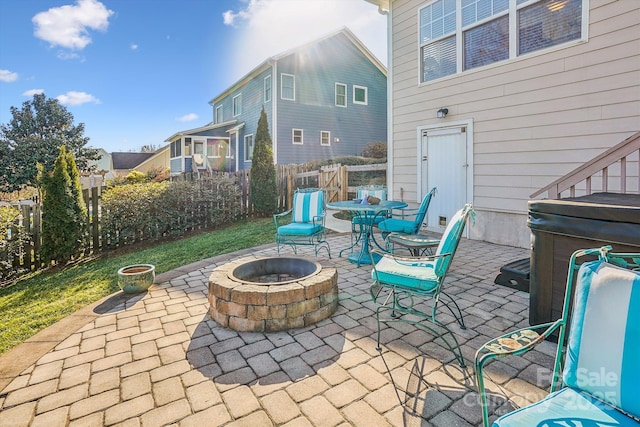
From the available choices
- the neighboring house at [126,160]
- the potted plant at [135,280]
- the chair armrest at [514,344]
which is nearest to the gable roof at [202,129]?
the potted plant at [135,280]

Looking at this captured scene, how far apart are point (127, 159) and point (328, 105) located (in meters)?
29.9

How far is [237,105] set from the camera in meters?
18.6

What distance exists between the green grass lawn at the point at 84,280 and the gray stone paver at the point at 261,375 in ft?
2.15

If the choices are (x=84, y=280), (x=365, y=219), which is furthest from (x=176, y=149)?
(x=365, y=219)

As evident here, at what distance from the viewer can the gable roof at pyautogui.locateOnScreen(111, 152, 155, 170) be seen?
36094 millimetres

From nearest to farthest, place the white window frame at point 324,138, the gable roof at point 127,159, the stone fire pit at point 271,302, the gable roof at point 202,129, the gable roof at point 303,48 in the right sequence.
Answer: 1. the stone fire pit at point 271,302
2. the gable roof at point 303,48
3. the white window frame at point 324,138
4. the gable roof at point 202,129
5. the gable roof at point 127,159

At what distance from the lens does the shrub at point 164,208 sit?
645 cm

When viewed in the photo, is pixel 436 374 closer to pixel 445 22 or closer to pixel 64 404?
pixel 64 404

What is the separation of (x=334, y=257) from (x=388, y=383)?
313 centimetres

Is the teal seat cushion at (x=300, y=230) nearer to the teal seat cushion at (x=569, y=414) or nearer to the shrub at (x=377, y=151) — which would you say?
the teal seat cushion at (x=569, y=414)

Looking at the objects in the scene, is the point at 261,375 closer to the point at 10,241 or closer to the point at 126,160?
the point at 10,241

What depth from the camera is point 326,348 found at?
8.07 ft

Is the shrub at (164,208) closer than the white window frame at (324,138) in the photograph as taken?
Yes

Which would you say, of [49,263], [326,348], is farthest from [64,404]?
[49,263]
